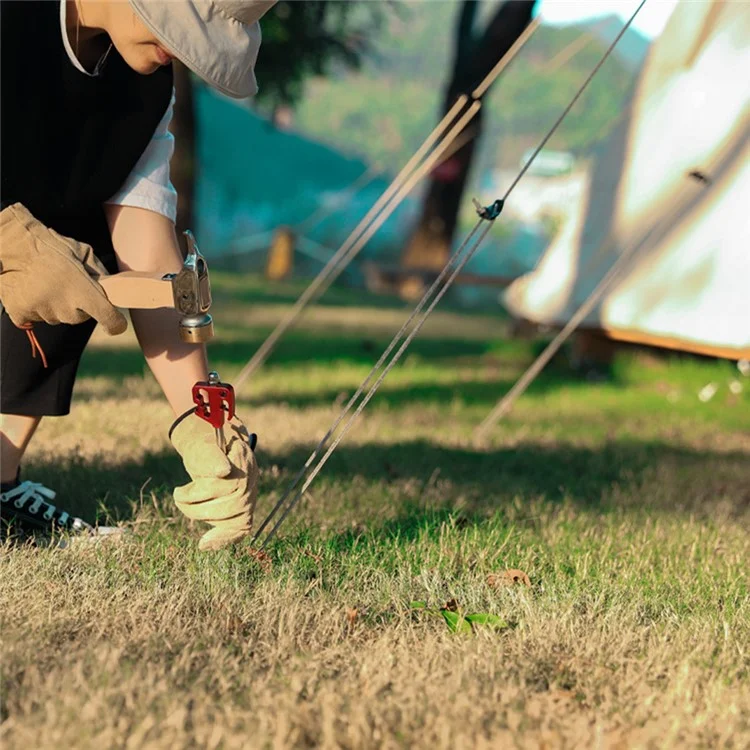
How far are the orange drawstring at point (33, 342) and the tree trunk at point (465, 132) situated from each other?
7862 mm

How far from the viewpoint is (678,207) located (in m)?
5.80

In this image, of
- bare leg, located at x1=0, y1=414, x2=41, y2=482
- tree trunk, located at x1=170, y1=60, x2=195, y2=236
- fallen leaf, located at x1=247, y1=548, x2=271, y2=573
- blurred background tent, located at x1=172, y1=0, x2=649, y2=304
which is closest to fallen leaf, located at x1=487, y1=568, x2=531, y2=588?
fallen leaf, located at x1=247, y1=548, x2=271, y2=573

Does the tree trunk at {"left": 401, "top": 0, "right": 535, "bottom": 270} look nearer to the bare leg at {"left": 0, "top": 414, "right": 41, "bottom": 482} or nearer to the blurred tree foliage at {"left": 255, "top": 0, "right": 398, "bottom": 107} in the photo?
the blurred tree foliage at {"left": 255, "top": 0, "right": 398, "bottom": 107}

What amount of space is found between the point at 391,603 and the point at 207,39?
1.31 m

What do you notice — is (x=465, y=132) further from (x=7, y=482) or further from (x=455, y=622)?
(x=455, y=622)

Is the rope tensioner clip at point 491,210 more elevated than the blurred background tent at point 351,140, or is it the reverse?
the rope tensioner clip at point 491,210

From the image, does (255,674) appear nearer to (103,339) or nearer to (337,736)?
(337,736)

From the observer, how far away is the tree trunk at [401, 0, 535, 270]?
1134 cm

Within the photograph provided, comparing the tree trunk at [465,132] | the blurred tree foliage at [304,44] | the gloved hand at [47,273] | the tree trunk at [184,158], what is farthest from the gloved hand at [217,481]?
the tree trunk at [184,158]

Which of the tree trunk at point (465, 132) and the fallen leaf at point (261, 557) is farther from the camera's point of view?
the tree trunk at point (465, 132)

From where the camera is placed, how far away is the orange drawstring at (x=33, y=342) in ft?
8.83

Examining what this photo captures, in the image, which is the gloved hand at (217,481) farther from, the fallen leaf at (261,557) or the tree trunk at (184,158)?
the tree trunk at (184,158)

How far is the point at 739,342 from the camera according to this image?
5117mm

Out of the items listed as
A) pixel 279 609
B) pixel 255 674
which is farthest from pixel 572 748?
pixel 279 609
